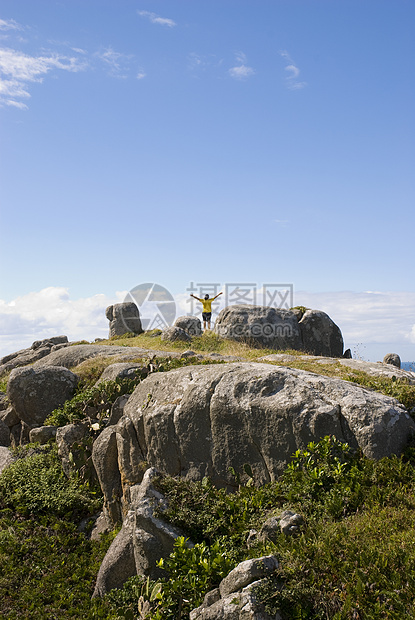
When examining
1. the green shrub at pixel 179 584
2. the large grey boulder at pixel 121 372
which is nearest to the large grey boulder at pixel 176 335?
the large grey boulder at pixel 121 372

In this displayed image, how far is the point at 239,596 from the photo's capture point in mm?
7293

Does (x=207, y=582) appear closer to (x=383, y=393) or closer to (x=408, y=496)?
(x=408, y=496)

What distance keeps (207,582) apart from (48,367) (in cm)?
1367

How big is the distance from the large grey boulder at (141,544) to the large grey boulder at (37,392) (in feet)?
31.2

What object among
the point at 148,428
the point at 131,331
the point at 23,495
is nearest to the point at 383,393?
the point at 148,428

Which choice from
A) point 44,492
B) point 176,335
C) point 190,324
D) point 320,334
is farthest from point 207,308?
point 44,492

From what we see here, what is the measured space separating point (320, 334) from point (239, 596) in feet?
93.7

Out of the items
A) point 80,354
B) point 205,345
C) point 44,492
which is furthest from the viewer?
point 205,345

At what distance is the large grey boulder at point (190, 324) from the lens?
36575 millimetres

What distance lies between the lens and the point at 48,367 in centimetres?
2014

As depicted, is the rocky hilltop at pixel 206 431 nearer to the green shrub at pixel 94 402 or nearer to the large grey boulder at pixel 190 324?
the green shrub at pixel 94 402

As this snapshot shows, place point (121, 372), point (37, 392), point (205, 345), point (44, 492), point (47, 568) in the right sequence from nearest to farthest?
point (47, 568) → point (44, 492) → point (121, 372) → point (37, 392) → point (205, 345)

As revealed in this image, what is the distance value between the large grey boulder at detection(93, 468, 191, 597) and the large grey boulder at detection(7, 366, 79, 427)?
951cm

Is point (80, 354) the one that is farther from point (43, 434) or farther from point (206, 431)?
point (206, 431)
